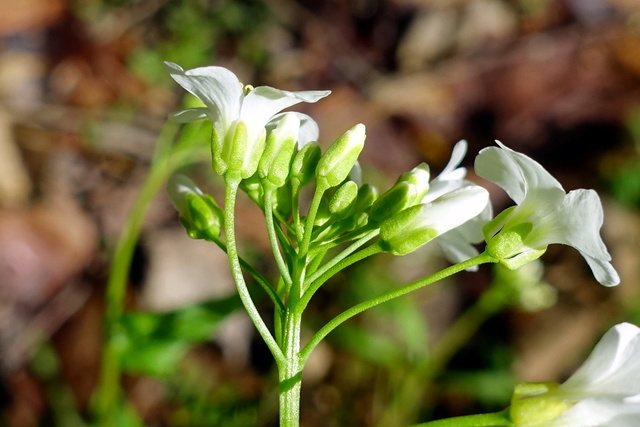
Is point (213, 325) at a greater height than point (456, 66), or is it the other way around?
point (213, 325)

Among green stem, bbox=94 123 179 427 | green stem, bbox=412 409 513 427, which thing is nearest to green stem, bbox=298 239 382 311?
green stem, bbox=412 409 513 427

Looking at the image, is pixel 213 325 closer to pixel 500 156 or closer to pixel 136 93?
pixel 500 156

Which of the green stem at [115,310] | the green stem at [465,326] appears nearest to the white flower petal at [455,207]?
the green stem at [115,310]

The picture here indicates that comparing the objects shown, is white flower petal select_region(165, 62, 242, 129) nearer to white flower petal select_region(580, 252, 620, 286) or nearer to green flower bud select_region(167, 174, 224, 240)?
green flower bud select_region(167, 174, 224, 240)

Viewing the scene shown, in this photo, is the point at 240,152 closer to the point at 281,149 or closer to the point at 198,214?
the point at 281,149

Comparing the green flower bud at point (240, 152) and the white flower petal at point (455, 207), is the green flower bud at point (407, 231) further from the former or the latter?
the green flower bud at point (240, 152)

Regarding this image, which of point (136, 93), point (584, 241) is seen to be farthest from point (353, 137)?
point (136, 93)

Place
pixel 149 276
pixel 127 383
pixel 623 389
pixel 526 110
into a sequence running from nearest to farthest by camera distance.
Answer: pixel 623 389 → pixel 127 383 → pixel 149 276 → pixel 526 110
